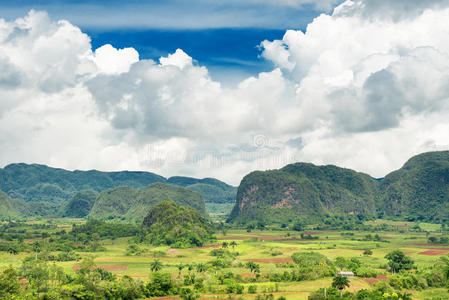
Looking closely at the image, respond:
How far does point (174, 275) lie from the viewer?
77.6m

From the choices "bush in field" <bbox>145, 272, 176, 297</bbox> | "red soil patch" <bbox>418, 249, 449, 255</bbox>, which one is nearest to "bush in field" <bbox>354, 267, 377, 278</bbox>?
"bush in field" <bbox>145, 272, 176, 297</bbox>

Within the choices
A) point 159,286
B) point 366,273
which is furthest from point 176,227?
point 366,273

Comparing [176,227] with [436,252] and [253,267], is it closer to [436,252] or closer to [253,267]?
[253,267]

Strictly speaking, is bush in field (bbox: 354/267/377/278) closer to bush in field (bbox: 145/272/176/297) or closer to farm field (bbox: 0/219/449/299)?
farm field (bbox: 0/219/449/299)

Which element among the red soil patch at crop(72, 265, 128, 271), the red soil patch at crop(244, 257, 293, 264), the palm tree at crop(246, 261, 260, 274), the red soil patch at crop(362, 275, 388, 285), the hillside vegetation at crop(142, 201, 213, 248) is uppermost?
the hillside vegetation at crop(142, 201, 213, 248)

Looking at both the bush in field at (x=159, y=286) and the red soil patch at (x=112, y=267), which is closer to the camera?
the bush in field at (x=159, y=286)

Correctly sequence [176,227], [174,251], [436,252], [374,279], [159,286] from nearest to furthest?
[159,286] < [374,279] < [436,252] < [174,251] < [176,227]

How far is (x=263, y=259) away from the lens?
321 ft

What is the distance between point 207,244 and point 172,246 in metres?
11.6

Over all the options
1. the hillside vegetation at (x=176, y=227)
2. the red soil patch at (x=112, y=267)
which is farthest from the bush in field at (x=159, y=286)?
the hillside vegetation at (x=176, y=227)

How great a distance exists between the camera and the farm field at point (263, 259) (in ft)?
220

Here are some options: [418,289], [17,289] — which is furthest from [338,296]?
[17,289]

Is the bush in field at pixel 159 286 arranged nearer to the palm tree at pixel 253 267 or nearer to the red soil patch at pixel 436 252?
the palm tree at pixel 253 267

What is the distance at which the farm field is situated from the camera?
67.1 meters
